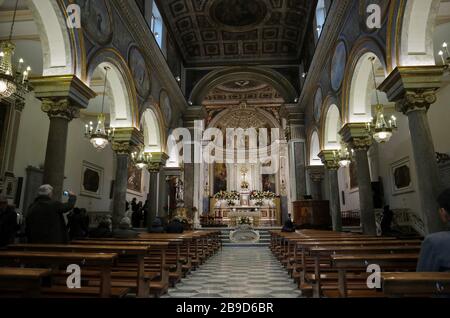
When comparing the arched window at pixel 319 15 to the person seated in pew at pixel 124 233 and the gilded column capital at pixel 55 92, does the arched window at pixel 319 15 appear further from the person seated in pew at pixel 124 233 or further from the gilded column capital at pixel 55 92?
the person seated in pew at pixel 124 233

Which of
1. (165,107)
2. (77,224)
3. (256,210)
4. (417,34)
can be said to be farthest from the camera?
(256,210)

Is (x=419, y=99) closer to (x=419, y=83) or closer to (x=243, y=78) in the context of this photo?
(x=419, y=83)

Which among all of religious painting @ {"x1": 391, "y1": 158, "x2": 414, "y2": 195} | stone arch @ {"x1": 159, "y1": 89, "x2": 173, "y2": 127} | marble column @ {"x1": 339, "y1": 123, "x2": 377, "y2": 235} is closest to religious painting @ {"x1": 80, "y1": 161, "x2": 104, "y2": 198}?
stone arch @ {"x1": 159, "y1": 89, "x2": 173, "y2": 127}

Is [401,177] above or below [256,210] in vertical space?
above

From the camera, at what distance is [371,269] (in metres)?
3.13

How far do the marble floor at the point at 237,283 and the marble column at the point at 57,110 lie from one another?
11.5 ft

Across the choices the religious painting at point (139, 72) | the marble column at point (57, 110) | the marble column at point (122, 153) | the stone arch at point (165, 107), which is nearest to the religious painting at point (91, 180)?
the stone arch at point (165, 107)

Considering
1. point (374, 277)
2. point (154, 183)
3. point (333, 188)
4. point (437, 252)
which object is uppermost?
point (154, 183)

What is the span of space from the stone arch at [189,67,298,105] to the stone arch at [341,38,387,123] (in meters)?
7.56

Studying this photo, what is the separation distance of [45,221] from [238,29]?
14.2 meters

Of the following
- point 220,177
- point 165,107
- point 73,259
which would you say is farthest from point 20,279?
point 220,177

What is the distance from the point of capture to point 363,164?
9570mm

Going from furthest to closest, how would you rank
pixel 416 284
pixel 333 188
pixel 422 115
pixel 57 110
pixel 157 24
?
pixel 157 24
pixel 333 188
pixel 57 110
pixel 422 115
pixel 416 284

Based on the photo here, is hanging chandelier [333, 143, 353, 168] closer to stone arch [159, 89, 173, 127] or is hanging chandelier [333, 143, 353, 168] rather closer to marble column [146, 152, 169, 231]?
marble column [146, 152, 169, 231]
